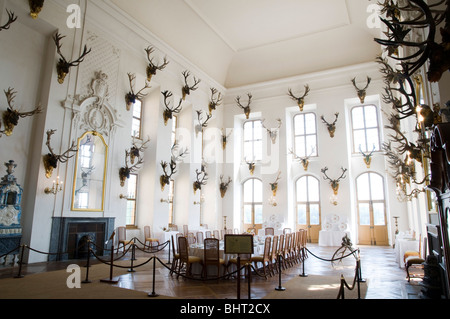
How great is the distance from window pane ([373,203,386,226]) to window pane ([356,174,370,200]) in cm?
62

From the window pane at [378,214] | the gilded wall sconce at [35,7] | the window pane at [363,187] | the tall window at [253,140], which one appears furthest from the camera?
the tall window at [253,140]

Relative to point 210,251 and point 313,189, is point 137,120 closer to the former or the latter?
point 210,251

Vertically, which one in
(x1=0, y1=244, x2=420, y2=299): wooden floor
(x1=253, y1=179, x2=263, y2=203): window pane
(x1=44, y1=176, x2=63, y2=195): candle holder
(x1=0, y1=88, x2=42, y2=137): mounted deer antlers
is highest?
(x1=0, y1=88, x2=42, y2=137): mounted deer antlers

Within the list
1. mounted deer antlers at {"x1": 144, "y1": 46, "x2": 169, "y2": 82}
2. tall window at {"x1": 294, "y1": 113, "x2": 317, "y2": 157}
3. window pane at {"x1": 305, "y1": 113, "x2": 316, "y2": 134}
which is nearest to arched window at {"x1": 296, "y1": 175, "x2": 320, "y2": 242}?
tall window at {"x1": 294, "y1": 113, "x2": 317, "y2": 157}

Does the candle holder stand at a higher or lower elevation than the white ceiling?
lower

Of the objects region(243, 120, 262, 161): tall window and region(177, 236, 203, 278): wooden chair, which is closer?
region(177, 236, 203, 278): wooden chair

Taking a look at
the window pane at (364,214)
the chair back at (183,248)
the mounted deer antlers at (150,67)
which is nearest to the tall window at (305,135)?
the window pane at (364,214)

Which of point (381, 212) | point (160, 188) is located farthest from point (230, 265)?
point (381, 212)

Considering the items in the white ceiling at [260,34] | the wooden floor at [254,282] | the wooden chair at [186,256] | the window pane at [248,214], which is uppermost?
the white ceiling at [260,34]

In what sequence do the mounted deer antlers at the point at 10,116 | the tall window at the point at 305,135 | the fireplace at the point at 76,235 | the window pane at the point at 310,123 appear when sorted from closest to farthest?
the mounted deer antlers at the point at 10,116 → the fireplace at the point at 76,235 → the tall window at the point at 305,135 → the window pane at the point at 310,123

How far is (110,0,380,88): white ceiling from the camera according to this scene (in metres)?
13.7

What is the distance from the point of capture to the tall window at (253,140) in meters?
18.7

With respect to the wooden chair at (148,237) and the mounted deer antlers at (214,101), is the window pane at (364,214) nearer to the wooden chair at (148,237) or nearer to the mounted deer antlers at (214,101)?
the mounted deer antlers at (214,101)

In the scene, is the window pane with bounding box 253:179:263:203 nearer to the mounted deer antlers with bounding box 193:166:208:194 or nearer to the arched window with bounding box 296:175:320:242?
the arched window with bounding box 296:175:320:242
